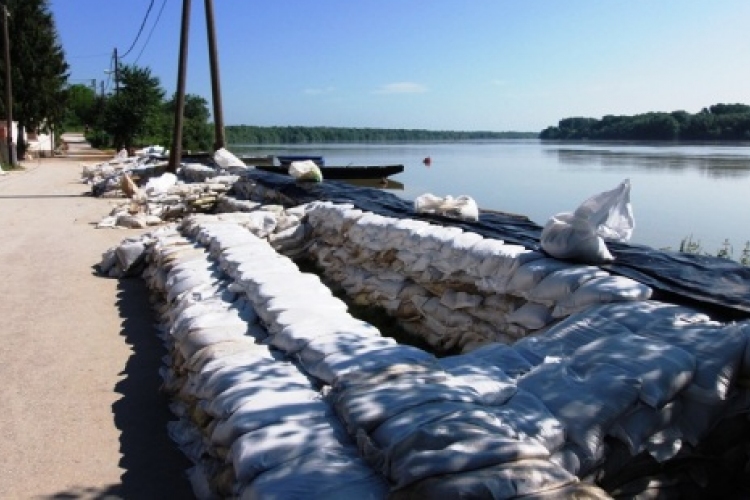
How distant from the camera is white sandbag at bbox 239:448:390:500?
2391mm

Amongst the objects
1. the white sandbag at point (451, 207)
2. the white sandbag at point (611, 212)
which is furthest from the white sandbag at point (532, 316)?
the white sandbag at point (451, 207)

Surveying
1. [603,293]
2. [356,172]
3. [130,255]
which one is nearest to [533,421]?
[603,293]

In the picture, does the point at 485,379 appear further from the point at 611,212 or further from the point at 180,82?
the point at 180,82

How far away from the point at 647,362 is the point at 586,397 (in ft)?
1.24

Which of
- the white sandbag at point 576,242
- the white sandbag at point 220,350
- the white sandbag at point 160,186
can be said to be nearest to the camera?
the white sandbag at point 220,350

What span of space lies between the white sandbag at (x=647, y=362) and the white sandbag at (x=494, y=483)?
0.81m

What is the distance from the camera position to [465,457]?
2232 mm

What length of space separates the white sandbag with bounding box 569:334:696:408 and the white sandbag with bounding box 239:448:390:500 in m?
1.12

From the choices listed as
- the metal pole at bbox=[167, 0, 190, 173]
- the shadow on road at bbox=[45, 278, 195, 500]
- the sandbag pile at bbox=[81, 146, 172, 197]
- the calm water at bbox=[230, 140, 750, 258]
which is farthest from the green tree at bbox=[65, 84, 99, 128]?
the shadow on road at bbox=[45, 278, 195, 500]

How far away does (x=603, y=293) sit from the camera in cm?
392

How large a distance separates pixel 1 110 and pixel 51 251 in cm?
2952

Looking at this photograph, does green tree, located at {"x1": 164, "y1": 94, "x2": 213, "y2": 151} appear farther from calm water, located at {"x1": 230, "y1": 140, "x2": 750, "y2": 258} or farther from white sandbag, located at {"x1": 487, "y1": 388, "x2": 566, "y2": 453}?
white sandbag, located at {"x1": 487, "y1": 388, "x2": 566, "y2": 453}

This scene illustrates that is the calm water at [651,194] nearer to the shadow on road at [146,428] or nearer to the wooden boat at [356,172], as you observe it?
the wooden boat at [356,172]

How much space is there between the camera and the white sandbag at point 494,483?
2.12 meters
